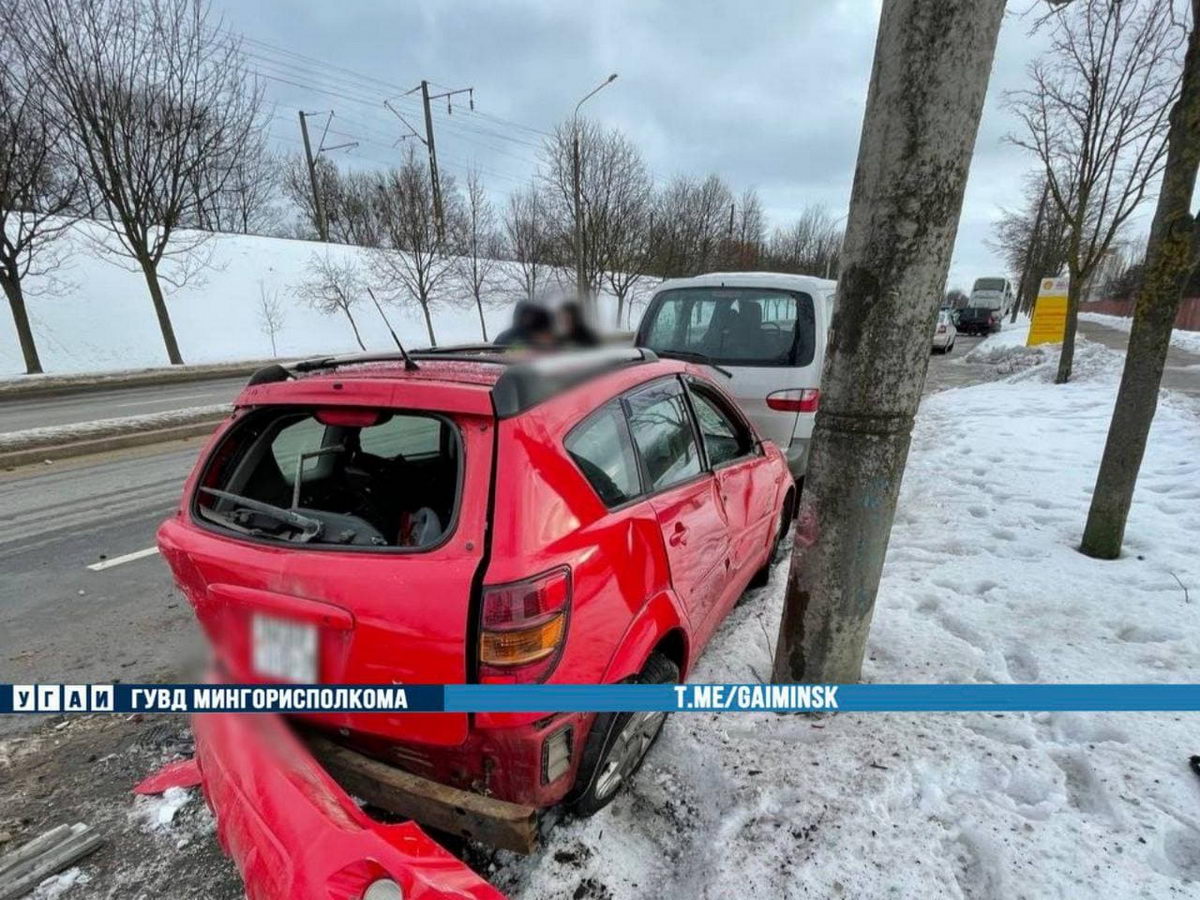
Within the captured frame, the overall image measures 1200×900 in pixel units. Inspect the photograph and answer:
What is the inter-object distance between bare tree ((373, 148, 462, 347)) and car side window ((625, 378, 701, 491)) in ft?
83.4

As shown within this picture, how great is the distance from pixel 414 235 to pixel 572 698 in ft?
89.1

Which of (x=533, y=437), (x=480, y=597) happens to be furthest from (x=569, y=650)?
(x=533, y=437)

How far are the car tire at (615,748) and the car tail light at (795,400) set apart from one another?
9.88 ft

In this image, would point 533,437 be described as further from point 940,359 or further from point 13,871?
point 940,359

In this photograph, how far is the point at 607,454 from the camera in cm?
217

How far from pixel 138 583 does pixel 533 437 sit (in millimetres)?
4107

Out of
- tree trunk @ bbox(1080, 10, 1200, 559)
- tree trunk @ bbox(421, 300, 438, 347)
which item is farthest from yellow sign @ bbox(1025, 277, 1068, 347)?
tree trunk @ bbox(421, 300, 438, 347)

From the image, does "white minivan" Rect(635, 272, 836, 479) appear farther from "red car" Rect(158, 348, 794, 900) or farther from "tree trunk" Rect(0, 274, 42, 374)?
"tree trunk" Rect(0, 274, 42, 374)

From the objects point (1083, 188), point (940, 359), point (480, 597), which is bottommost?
point (940, 359)

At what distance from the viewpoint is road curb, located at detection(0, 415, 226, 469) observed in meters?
7.89

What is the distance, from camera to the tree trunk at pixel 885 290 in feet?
6.81

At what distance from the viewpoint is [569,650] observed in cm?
178

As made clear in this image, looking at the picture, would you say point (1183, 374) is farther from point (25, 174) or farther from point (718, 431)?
point (25, 174)

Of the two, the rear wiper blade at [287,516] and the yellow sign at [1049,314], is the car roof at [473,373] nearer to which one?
the rear wiper blade at [287,516]
